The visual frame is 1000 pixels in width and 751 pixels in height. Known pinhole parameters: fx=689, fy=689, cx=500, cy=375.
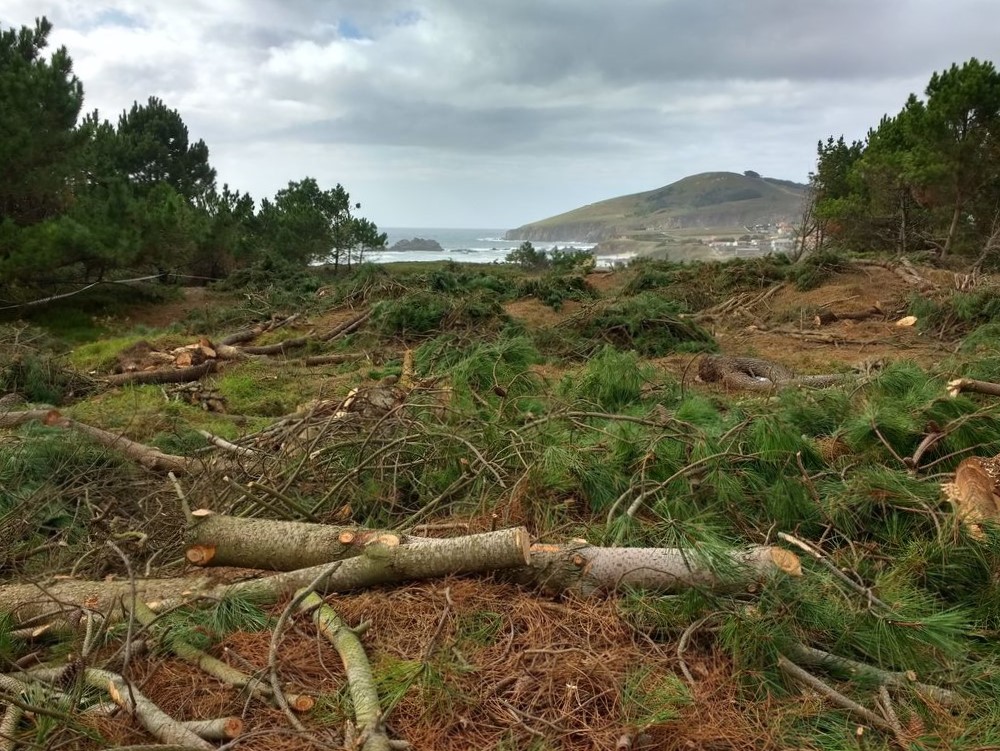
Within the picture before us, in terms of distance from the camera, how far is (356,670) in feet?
7.45

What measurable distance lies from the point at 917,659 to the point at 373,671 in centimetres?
185

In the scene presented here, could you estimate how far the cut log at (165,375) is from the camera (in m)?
9.43

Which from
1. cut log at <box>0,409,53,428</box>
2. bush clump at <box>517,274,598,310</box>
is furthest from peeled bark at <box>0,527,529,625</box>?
bush clump at <box>517,274,598,310</box>

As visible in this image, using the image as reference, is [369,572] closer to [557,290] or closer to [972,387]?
[972,387]

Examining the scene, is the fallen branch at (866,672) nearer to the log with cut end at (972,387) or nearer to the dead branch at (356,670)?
→ the dead branch at (356,670)

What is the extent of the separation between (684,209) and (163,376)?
5138 inches

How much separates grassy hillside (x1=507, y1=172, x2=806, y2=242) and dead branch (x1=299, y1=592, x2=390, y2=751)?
11050cm

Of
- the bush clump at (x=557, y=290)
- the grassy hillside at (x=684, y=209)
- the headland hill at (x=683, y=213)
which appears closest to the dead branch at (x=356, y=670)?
the bush clump at (x=557, y=290)

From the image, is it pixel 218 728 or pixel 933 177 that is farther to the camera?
pixel 933 177

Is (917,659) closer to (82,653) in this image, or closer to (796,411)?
(796,411)

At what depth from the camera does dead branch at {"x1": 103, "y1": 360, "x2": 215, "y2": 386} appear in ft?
30.9

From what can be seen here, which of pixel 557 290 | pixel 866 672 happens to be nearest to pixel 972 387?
pixel 866 672

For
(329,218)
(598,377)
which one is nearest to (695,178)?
(329,218)

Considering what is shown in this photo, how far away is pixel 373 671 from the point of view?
231 cm
